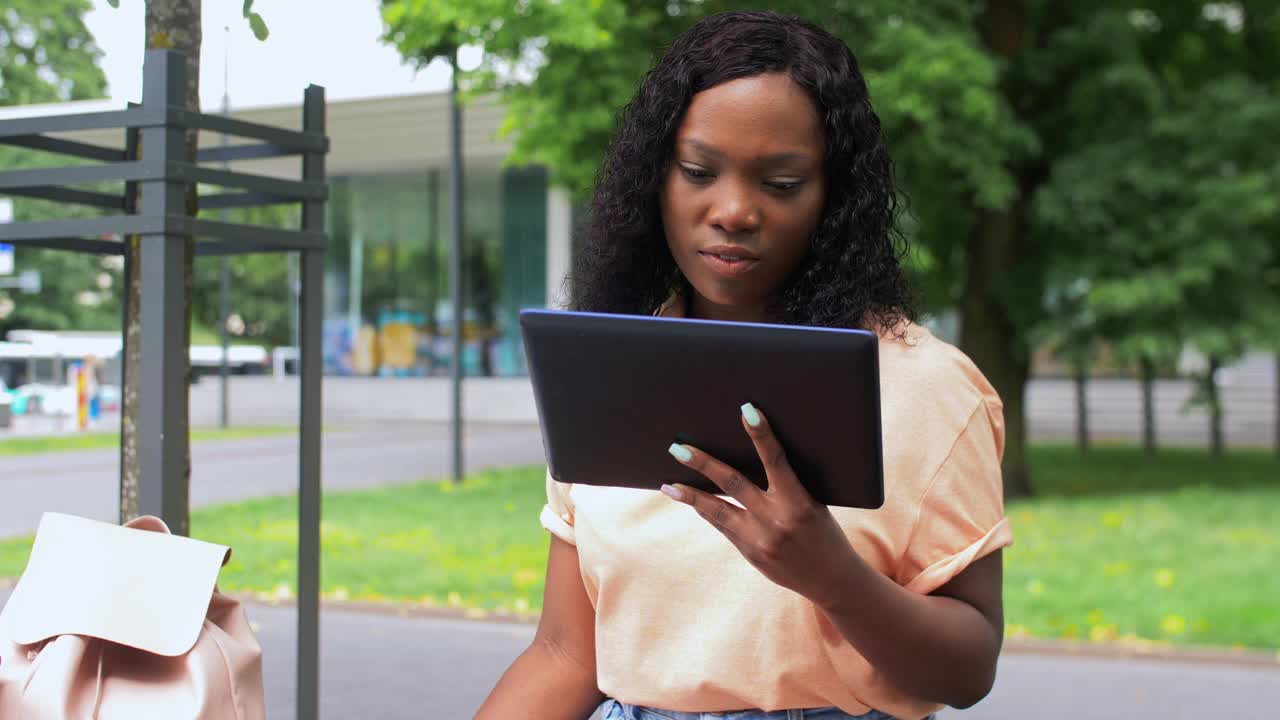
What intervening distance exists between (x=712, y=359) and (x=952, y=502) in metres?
0.43

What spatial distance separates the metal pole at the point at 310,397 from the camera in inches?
130

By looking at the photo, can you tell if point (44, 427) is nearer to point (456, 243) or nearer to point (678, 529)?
point (456, 243)

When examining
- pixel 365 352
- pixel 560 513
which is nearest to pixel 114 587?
pixel 560 513

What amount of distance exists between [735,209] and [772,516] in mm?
418

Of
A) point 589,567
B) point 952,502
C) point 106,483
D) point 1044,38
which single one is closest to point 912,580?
point 952,502

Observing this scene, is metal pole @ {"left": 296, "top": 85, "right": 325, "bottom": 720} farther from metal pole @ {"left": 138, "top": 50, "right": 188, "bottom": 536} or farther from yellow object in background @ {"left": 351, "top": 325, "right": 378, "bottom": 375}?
yellow object in background @ {"left": 351, "top": 325, "right": 378, "bottom": 375}

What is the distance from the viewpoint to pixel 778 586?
169cm

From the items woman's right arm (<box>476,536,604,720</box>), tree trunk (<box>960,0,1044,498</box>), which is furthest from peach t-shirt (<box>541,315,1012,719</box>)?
tree trunk (<box>960,0,1044,498</box>)

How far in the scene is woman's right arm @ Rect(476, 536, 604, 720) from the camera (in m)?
1.96

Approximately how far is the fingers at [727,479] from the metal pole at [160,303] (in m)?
1.68

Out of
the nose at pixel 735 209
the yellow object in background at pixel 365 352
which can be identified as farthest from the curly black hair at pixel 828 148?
the yellow object in background at pixel 365 352

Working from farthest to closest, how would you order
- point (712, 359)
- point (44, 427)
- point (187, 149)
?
point (44, 427), point (187, 149), point (712, 359)

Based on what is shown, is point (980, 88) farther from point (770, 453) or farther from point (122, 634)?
point (770, 453)

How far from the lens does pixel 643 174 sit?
6.01 feet
